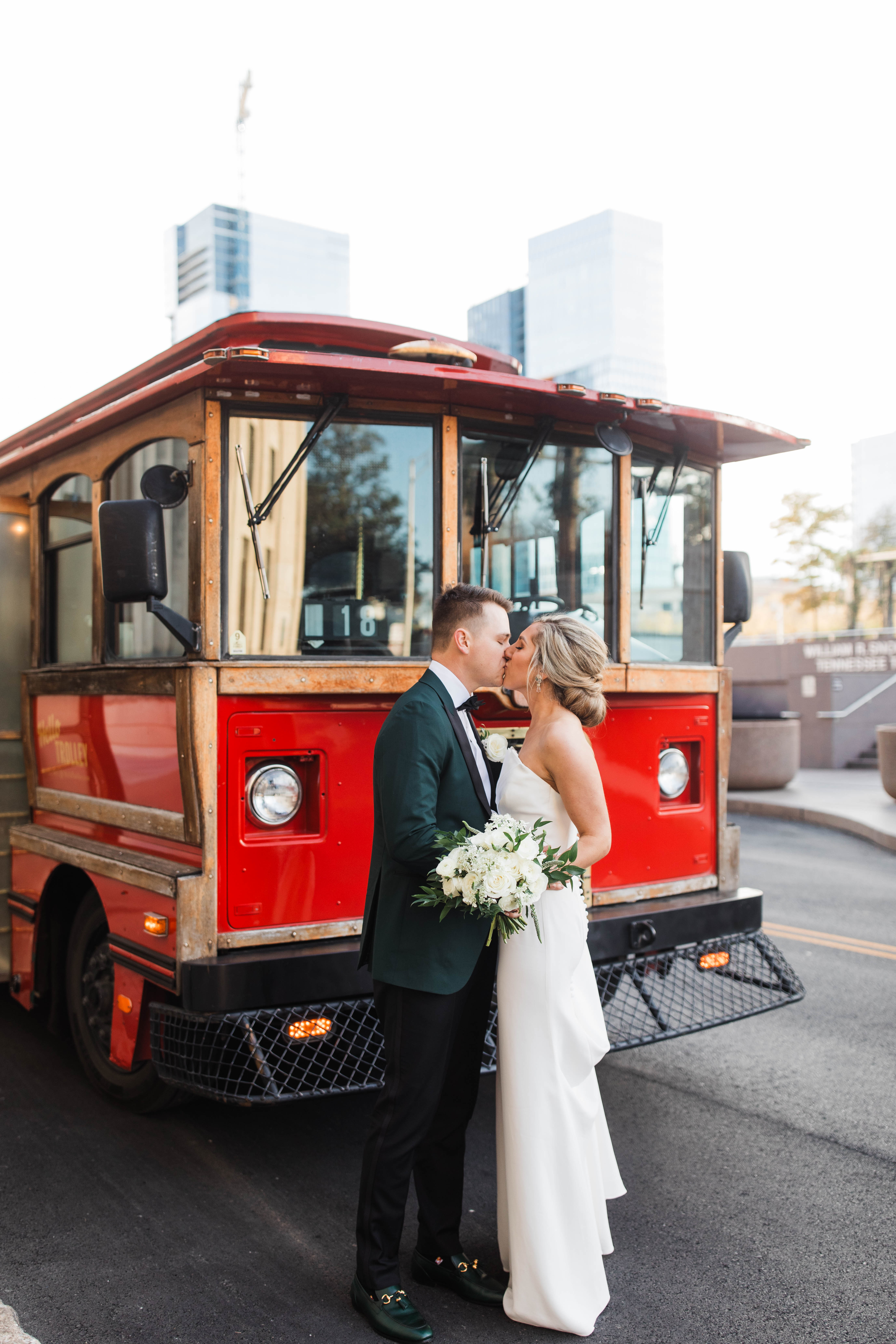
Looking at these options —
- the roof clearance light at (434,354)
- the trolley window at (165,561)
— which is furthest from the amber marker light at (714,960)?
the roof clearance light at (434,354)

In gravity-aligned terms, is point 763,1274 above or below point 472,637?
below

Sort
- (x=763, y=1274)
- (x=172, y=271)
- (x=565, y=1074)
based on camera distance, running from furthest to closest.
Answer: (x=172, y=271) → (x=763, y=1274) → (x=565, y=1074)

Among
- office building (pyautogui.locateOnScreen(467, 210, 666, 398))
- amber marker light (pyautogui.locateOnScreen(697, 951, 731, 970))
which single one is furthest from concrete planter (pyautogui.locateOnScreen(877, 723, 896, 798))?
office building (pyautogui.locateOnScreen(467, 210, 666, 398))

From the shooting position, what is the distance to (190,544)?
387cm

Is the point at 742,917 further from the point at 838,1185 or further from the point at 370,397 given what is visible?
the point at 370,397

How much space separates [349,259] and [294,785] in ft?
478

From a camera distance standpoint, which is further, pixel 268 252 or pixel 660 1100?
pixel 268 252

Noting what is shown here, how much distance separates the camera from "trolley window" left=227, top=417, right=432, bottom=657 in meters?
3.85

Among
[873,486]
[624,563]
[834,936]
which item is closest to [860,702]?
[873,486]

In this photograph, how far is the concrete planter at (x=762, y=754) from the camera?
1636 cm

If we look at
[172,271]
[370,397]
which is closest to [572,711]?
[370,397]

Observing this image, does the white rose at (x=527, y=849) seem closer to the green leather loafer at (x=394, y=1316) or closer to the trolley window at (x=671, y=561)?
the green leather loafer at (x=394, y=1316)

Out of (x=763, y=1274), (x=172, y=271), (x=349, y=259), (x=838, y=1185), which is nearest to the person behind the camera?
(x=763, y=1274)

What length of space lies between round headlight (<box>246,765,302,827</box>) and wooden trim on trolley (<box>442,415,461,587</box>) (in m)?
0.95
